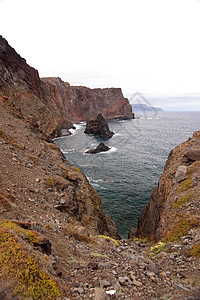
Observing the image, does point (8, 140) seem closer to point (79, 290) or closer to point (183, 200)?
point (79, 290)

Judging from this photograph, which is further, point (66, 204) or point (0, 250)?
point (66, 204)

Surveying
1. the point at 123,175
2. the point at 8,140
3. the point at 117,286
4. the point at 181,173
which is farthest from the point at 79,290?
the point at 123,175

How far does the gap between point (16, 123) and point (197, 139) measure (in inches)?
809

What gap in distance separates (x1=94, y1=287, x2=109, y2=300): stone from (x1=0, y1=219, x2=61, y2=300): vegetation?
1033 millimetres

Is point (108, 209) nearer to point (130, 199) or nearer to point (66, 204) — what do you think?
point (130, 199)

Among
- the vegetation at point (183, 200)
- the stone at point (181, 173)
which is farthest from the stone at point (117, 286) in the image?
the stone at point (181, 173)

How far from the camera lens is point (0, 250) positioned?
173 inches

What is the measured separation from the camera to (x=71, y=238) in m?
8.76

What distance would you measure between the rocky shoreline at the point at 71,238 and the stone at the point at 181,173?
0.02m

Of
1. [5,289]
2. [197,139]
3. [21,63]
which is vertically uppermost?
[21,63]

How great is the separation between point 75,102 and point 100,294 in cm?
16252

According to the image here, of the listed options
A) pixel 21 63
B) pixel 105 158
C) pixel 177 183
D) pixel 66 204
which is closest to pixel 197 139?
pixel 177 183

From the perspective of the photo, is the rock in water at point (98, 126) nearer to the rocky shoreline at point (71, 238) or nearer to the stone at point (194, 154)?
the rocky shoreline at point (71, 238)

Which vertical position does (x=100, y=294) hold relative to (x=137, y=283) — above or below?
above
